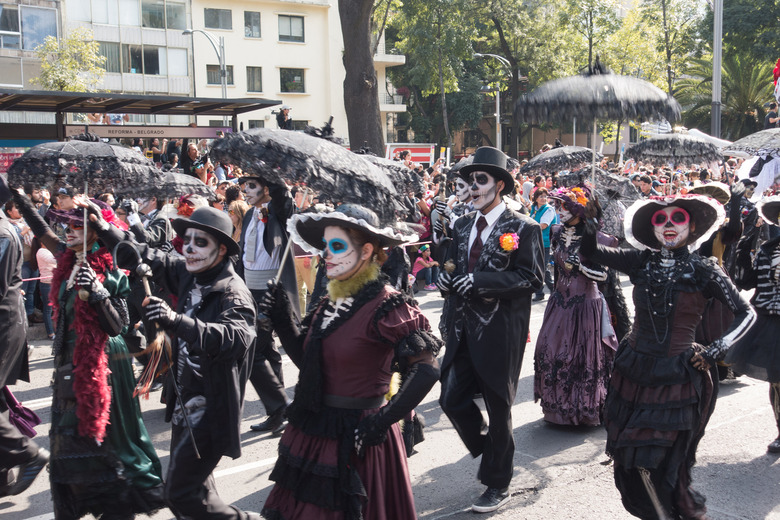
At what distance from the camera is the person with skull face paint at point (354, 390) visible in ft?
11.3

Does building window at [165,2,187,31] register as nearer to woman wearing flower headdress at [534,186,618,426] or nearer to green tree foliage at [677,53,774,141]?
green tree foliage at [677,53,774,141]

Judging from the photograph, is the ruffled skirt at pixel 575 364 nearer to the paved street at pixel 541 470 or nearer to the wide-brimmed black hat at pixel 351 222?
the paved street at pixel 541 470

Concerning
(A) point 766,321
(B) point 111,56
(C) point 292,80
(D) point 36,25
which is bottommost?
(A) point 766,321

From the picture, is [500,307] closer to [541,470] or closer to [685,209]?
[685,209]

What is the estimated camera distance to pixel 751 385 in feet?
26.3

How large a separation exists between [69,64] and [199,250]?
31255 mm

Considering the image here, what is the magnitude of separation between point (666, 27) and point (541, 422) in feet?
133

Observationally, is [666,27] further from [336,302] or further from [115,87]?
[336,302]

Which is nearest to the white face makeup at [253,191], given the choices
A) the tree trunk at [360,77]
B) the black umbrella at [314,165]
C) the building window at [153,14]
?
the black umbrella at [314,165]

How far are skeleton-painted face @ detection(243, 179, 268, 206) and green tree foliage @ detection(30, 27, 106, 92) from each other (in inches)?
1039

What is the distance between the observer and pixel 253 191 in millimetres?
6785

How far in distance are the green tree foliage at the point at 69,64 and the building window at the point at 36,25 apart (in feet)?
8.64

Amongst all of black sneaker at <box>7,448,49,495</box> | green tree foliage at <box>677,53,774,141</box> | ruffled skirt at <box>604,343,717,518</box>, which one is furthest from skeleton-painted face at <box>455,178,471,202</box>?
green tree foliage at <box>677,53,774,141</box>

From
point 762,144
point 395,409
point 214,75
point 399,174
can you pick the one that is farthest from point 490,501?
point 214,75
